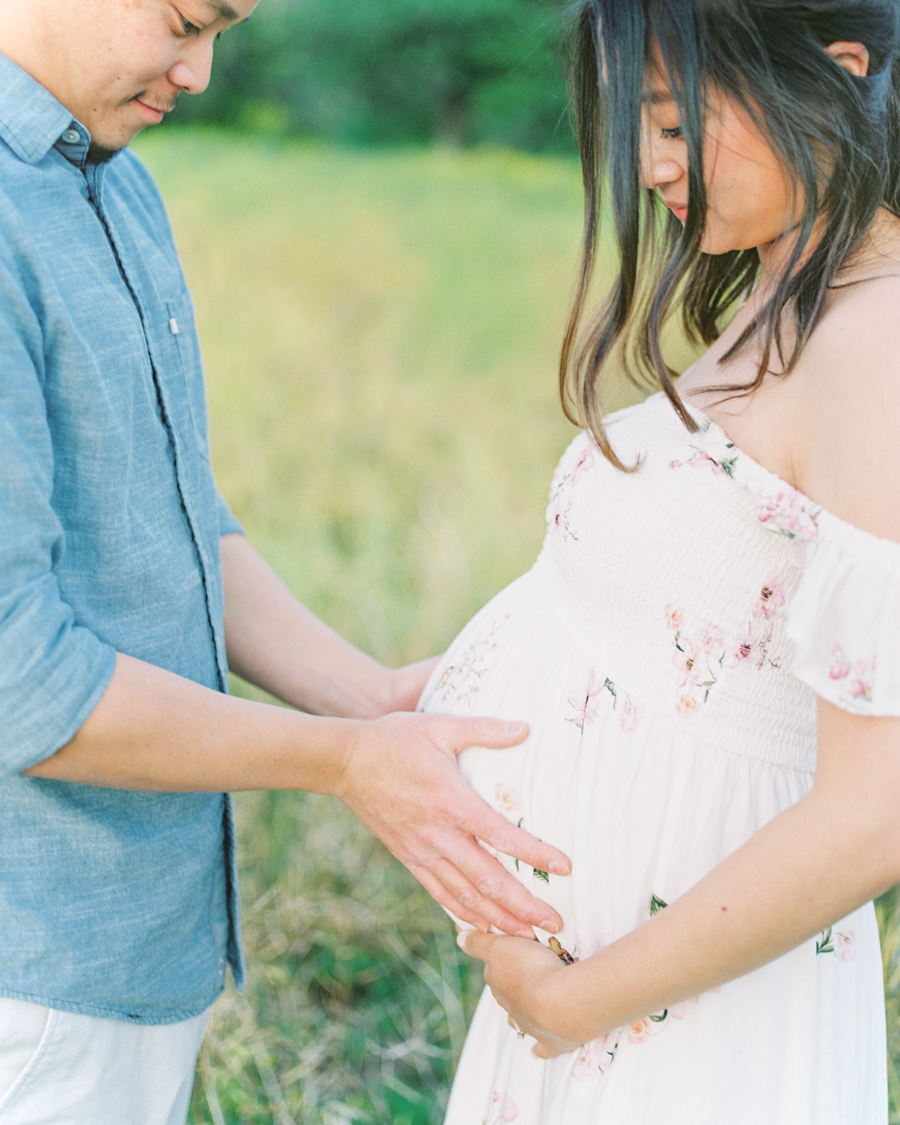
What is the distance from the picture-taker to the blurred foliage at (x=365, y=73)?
1706 cm

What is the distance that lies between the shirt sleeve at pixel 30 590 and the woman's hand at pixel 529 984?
58 cm

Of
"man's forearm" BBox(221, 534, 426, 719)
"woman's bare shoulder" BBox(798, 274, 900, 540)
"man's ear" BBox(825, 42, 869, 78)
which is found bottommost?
"man's forearm" BBox(221, 534, 426, 719)

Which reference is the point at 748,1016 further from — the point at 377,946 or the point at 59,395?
the point at 377,946

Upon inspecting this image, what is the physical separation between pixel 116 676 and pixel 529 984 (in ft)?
1.90

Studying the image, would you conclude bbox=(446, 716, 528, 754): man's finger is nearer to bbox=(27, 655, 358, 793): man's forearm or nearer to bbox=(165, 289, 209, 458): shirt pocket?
bbox=(27, 655, 358, 793): man's forearm

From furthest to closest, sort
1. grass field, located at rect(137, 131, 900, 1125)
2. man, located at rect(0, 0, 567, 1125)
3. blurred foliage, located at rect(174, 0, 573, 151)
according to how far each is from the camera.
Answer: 1. blurred foliage, located at rect(174, 0, 573, 151)
2. grass field, located at rect(137, 131, 900, 1125)
3. man, located at rect(0, 0, 567, 1125)

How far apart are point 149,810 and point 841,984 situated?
2.78 ft

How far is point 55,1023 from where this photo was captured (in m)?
1.17

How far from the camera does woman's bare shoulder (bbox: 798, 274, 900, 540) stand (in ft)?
3.01

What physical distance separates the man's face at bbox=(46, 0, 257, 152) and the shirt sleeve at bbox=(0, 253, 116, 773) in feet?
0.89

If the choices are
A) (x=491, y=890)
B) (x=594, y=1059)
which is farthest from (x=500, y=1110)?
(x=491, y=890)

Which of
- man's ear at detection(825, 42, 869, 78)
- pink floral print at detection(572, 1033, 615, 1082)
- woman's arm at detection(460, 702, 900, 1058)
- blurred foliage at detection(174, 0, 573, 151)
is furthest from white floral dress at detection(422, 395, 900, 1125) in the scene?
blurred foliage at detection(174, 0, 573, 151)

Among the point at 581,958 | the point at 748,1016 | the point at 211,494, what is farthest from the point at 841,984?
the point at 211,494

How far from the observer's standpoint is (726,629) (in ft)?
3.74
